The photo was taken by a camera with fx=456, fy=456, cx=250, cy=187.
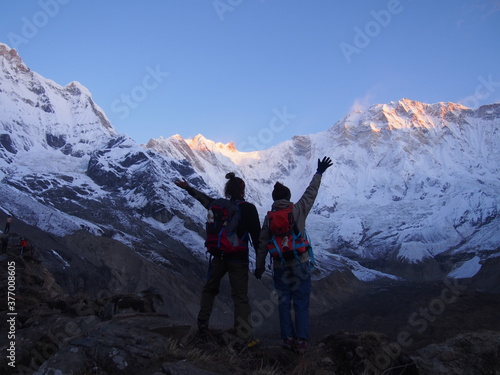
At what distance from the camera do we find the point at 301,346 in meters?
6.38

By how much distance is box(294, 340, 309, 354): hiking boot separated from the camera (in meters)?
6.33

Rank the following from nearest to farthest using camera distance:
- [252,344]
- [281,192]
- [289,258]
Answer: [252,344] < [289,258] < [281,192]

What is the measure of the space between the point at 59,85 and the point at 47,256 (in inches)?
6158

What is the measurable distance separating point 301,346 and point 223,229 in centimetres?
202

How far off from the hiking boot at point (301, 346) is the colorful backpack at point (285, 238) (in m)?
1.18

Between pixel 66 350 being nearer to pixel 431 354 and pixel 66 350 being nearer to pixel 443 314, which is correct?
pixel 431 354

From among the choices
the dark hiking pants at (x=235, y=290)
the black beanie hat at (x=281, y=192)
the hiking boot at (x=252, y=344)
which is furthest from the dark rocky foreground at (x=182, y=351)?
the black beanie hat at (x=281, y=192)

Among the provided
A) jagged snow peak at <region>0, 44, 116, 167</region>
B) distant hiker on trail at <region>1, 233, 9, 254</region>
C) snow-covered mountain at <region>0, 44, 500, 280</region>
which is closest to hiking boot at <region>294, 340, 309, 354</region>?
distant hiker on trail at <region>1, 233, 9, 254</region>

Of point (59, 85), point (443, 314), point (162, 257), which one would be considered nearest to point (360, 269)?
point (162, 257)

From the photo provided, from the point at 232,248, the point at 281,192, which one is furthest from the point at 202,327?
the point at 281,192

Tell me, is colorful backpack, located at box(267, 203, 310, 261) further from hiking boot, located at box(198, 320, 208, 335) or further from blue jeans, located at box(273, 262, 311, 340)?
hiking boot, located at box(198, 320, 208, 335)

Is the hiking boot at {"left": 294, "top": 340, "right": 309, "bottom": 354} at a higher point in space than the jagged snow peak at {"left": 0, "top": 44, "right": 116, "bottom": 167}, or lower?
lower

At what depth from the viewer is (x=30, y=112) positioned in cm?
15450

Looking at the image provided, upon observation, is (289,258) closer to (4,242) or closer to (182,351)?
(182,351)
